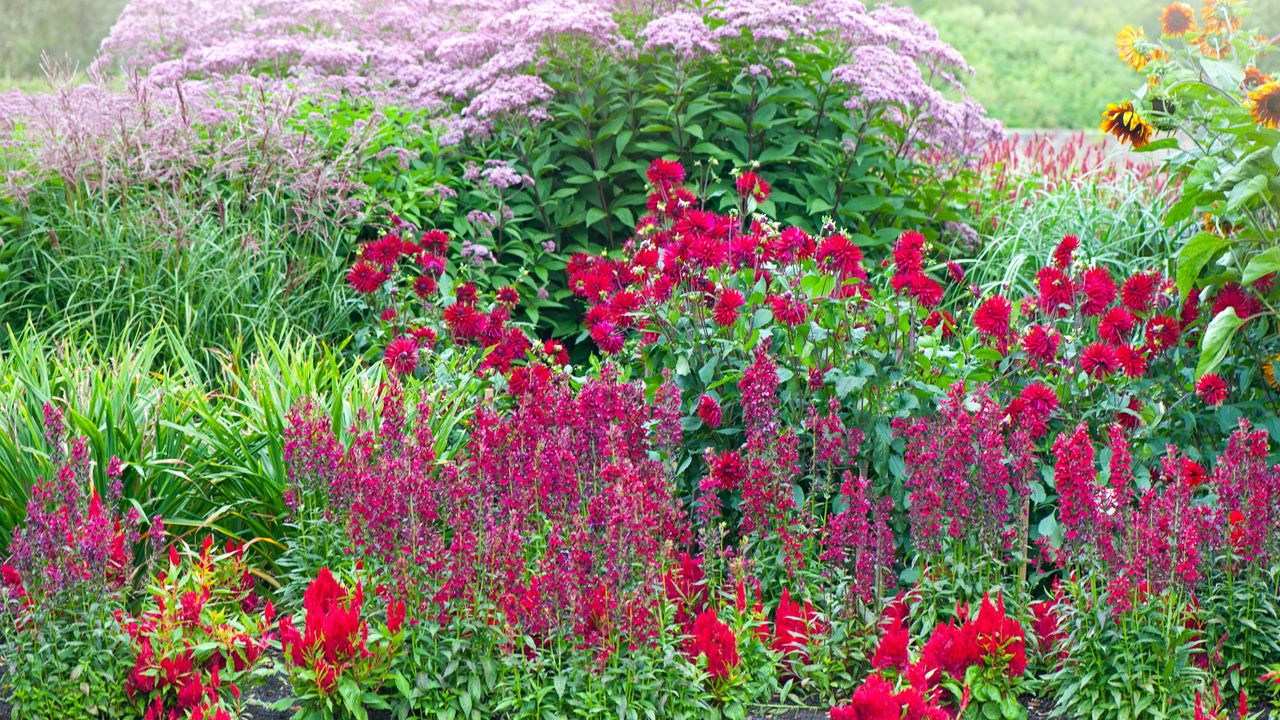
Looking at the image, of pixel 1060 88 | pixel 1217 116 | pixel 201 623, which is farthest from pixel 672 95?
pixel 1060 88

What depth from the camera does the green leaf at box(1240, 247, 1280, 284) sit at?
3.82 m

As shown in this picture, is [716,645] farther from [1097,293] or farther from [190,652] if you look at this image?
[1097,293]

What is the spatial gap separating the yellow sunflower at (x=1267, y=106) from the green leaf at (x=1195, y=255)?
0.42 m

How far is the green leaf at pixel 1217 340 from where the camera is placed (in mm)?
3854

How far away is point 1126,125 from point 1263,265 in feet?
3.35

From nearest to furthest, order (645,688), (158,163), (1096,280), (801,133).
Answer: (645,688)
(1096,280)
(158,163)
(801,133)

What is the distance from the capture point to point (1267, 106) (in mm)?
4125

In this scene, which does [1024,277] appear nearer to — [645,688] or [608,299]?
[608,299]

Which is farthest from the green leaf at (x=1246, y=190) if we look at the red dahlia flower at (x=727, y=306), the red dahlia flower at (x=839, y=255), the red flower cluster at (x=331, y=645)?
the red flower cluster at (x=331, y=645)

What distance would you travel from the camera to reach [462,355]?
16.8ft

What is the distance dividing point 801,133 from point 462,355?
8.53 ft

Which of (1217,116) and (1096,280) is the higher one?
(1217,116)

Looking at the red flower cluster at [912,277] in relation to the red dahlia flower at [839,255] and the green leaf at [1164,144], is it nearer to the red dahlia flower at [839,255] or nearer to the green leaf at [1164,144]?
the red dahlia flower at [839,255]

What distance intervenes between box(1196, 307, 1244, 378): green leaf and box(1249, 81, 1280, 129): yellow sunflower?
0.76 m
